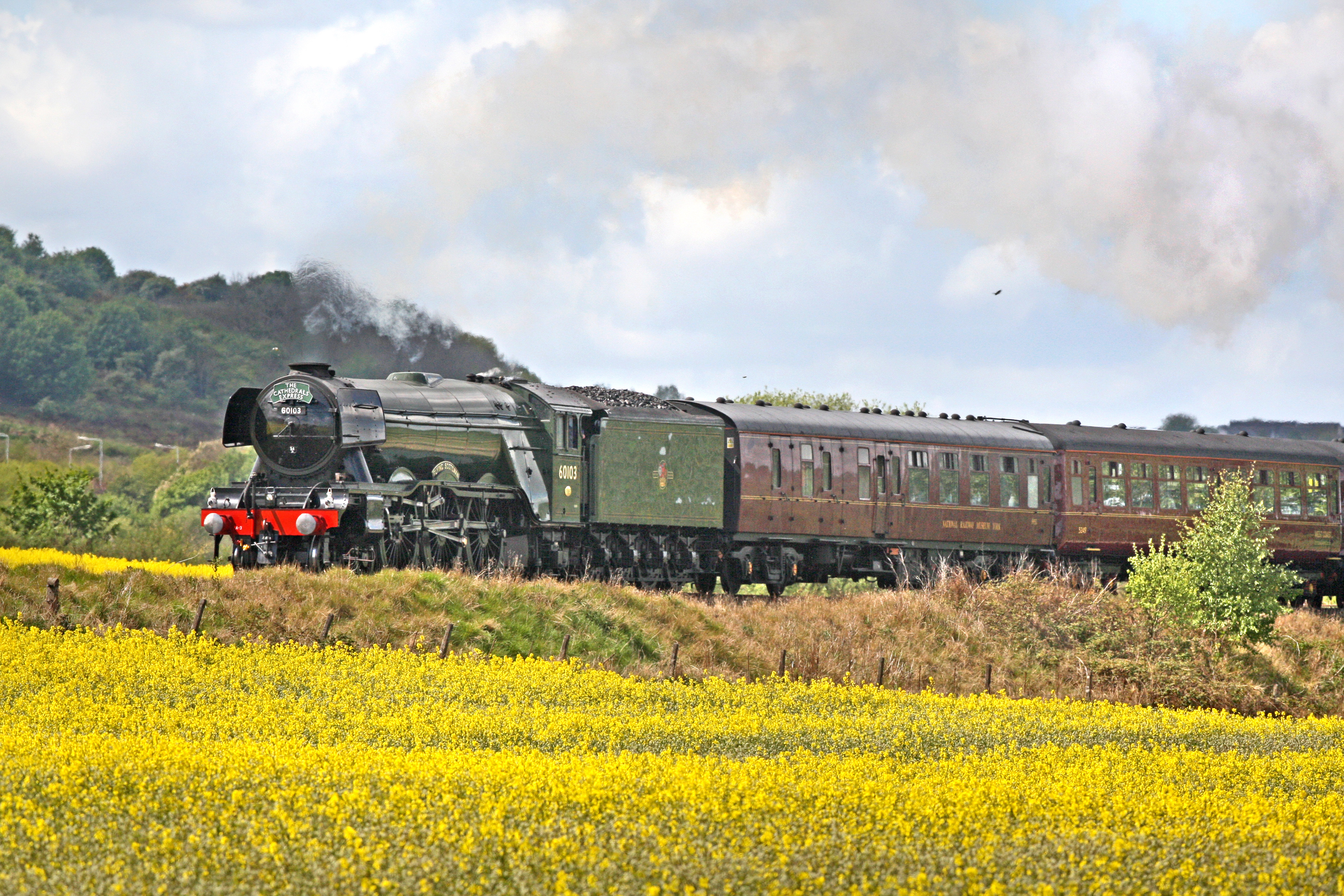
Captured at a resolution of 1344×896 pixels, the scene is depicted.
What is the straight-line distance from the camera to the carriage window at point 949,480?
3397cm

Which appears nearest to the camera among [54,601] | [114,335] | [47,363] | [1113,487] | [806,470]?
[54,601]

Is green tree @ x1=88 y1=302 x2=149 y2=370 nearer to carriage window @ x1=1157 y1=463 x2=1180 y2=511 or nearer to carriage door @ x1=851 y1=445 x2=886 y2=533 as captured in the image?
carriage door @ x1=851 y1=445 x2=886 y2=533

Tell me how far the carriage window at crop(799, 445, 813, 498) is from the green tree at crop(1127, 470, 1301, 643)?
24.3ft

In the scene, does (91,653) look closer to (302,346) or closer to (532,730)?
(532,730)

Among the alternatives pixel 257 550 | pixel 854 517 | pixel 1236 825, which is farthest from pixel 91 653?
pixel 854 517

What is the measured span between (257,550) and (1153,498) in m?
22.7

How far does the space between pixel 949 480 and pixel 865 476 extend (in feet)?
8.44

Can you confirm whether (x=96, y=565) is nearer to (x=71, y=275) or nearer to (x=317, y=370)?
(x=317, y=370)

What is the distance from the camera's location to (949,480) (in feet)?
112

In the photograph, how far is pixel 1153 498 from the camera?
36.4m

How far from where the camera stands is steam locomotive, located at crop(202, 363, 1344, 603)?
25.3 metres

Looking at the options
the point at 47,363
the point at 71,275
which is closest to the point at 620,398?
the point at 47,363

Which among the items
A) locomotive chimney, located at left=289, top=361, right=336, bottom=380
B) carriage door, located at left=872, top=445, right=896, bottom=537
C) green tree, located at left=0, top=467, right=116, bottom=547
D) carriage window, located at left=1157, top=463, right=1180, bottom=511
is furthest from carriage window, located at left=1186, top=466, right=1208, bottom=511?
green tree, located at left=0, top=467, right=116, bottom=547

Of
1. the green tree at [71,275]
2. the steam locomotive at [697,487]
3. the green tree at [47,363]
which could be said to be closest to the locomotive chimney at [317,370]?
the steam locomotive at [697,487]
